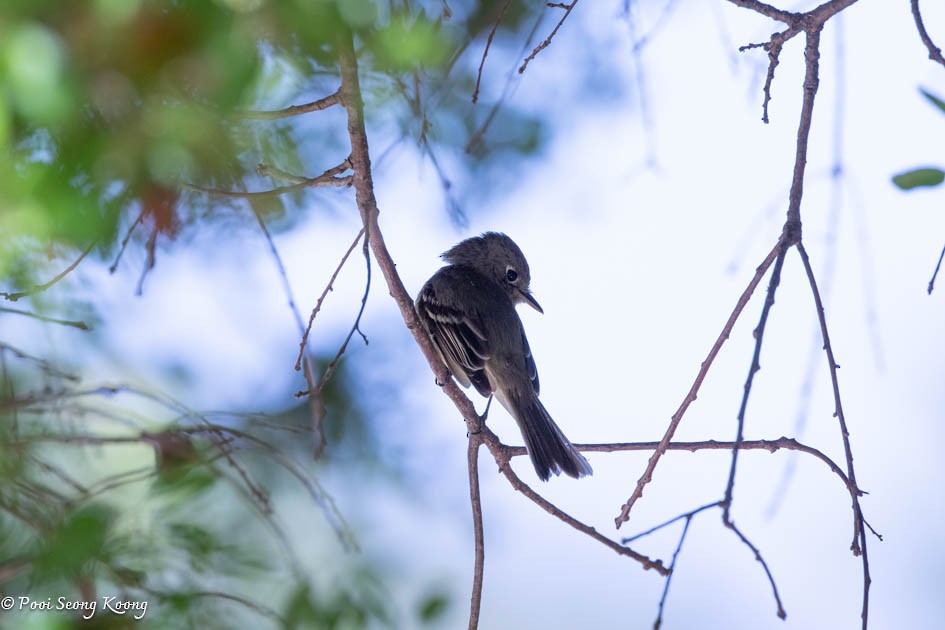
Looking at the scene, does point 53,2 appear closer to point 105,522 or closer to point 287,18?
point 287,18

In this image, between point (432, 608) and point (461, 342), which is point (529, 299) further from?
point (432, 608)

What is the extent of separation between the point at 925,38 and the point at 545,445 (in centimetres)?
260

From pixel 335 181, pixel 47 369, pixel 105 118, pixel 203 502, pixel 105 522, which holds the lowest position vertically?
pixel 105 522

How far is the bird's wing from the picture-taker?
508 centimetres

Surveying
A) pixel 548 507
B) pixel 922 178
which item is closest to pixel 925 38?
pixel 922 178

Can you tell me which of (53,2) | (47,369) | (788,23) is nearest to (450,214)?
(788,23)

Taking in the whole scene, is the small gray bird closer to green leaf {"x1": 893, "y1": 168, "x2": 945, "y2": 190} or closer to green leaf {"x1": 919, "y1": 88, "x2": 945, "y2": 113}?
green leaf {"x1": 893, "y1": 168, "x2": 945, "y2": 190}

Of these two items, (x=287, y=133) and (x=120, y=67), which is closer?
(x=120, y=67)

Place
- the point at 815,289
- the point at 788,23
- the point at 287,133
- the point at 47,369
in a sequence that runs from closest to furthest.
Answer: the point at 815,289, the point at 47,369, the point at 788,23, the point at 287,133

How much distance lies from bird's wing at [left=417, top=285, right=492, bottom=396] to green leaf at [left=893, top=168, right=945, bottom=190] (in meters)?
3.22

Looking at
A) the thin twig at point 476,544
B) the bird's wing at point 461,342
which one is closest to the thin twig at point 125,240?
the thin twig at point 476,544

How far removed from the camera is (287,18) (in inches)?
64.8

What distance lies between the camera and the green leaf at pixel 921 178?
6.15ft

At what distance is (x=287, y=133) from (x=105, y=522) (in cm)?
196
